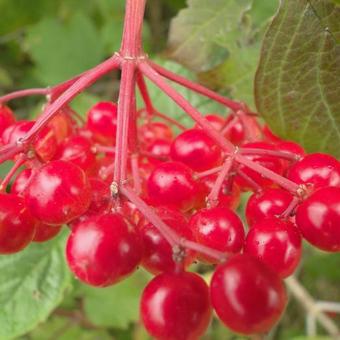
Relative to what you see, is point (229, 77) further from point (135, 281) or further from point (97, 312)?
point (97, 312)

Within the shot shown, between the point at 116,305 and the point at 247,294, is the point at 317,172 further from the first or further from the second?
the point at 116,305

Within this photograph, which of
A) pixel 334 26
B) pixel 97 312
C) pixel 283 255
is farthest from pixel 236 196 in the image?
pixel 97 312

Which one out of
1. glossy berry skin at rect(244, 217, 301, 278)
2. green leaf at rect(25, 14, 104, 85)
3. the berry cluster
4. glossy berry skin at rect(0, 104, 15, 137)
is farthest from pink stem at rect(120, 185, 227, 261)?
green leaf at rect(25, 14, 104, 85)

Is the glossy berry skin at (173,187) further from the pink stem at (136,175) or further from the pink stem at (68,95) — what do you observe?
the pink stem at (68,95)

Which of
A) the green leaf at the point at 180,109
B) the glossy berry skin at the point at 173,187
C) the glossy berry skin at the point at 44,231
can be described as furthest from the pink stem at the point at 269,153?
the green leaf at the point at 180,109

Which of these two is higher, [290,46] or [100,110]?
[290,46]

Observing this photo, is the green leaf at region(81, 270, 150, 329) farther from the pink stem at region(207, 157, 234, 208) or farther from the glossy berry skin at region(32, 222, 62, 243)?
the pink stem at region(207, 157, 234, 208)
